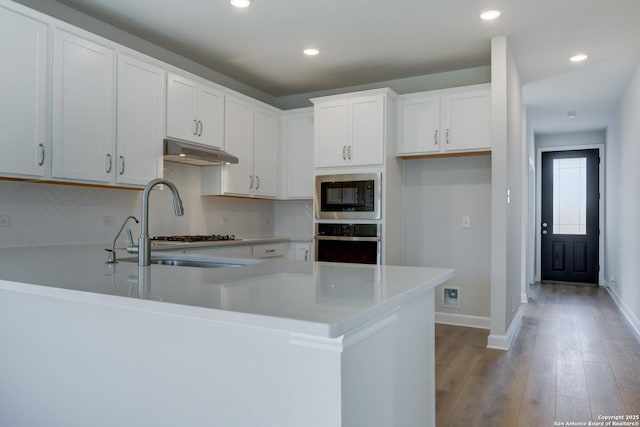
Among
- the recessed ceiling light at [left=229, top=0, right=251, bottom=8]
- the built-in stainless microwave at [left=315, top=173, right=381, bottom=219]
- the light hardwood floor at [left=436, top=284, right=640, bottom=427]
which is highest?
the recessed ceiling light at [left=229, top=0, right=251, bottom=8]

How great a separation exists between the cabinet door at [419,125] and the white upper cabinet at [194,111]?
176cm

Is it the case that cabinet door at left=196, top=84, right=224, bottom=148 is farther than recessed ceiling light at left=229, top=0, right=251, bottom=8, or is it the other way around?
cabinet door at left=196, top=84, right=224, bottom=148

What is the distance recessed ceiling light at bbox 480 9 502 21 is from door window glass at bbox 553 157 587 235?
5.45m

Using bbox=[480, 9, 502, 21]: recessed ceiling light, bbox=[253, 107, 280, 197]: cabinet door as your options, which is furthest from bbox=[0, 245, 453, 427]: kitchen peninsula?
bbox=[253, 107, 280, 197]: cabinet door

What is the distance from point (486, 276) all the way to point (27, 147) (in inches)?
156

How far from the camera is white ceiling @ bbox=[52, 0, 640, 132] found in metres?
3.30

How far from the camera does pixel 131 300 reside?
1.09 metres

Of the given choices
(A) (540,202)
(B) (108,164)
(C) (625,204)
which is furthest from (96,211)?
(A) (540,202)

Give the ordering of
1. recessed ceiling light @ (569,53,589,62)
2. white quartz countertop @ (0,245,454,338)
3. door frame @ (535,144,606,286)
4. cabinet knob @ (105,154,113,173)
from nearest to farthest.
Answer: white quartz countertop @ (0,245,454,338) → cabinet knob @ (105,154,113,173) → recessed ceiling light @ (569,53,589,62) → door frame @ (535,144,606,286)

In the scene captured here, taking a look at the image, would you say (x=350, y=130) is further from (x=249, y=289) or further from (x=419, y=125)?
(x=249, y=289)

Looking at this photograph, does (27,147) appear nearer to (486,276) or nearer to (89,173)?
(89,173)

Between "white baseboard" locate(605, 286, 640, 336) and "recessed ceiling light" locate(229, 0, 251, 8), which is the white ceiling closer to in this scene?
"recessed ceiling light" locate(229, 0, 251, 8)

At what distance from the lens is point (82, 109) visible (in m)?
3.04

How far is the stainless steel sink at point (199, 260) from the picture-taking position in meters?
2.28
